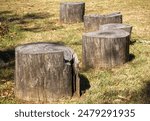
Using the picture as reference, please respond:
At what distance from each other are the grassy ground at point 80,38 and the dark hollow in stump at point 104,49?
0.58 feet

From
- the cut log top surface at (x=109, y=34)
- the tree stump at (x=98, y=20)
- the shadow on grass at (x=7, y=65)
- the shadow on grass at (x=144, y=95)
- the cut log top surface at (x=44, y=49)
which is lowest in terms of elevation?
the shadow on grass at (x=7, y=65)

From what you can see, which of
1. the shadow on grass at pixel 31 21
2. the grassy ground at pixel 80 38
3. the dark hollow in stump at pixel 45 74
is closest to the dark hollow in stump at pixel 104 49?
the grassy ground at pixel 80 38

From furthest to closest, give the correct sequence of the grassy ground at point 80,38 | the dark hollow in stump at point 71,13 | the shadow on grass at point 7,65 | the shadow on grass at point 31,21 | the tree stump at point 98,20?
1. the dark hollow in stump at point 71,13
2. the shadow on grass at point 31,21
3. the tree stump at point 98,20
4. the shadow on grass at point 7,65
5. the grassy ground at point 80,38

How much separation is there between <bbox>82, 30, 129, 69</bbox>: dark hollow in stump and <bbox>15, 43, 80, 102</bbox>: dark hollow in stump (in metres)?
1.37

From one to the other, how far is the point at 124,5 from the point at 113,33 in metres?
8.94

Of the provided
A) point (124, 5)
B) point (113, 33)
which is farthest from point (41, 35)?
point (124, 5)

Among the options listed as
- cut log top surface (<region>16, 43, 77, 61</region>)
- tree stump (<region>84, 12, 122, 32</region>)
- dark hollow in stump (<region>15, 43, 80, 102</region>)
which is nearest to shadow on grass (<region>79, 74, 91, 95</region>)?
dark hollow in stump (<region>15, 43, 80, 102</region>)

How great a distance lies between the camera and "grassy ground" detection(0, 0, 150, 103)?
6039 mm

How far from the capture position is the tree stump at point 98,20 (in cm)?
1016

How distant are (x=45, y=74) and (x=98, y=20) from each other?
5.18m

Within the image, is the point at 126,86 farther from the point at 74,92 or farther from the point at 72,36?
the point at 72,36

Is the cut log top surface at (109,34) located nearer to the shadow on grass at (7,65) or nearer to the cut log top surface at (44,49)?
the cut log top surface at (44,49)

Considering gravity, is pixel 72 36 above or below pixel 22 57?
below

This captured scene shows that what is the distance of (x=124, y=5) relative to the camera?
16.1 meters
